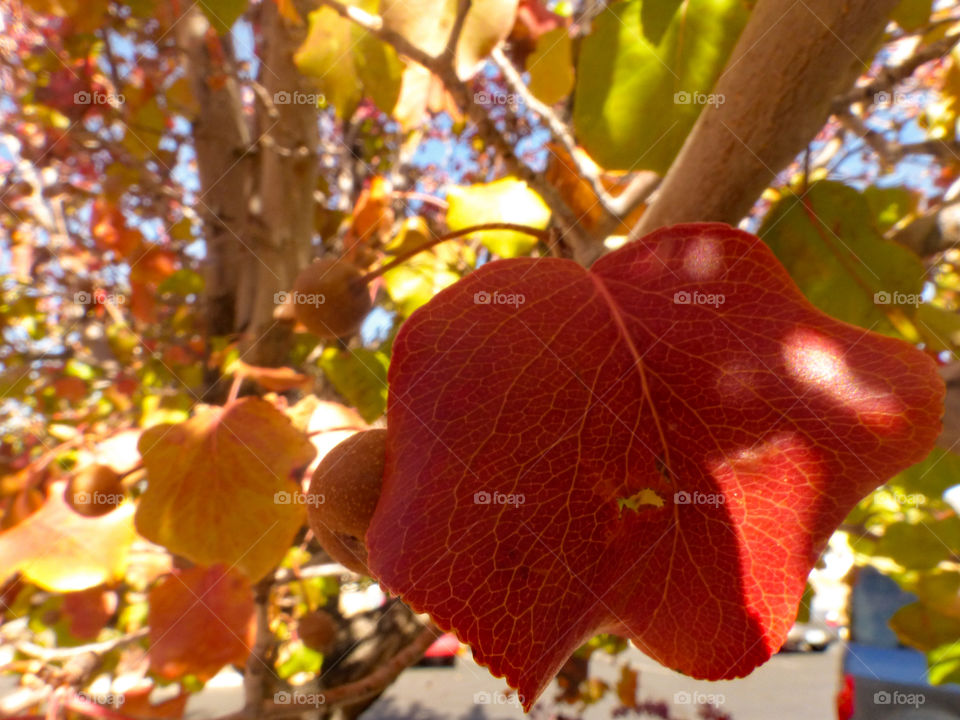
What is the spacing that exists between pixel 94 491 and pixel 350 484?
0.68m

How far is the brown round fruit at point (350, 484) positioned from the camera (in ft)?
1.12

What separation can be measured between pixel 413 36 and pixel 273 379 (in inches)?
20.8

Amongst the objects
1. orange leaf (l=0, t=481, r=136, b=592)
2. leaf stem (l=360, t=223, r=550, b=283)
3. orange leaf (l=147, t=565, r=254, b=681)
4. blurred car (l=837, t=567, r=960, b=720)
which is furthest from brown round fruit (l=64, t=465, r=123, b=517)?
blurred car (l=837, t=567, r=960, b=720)

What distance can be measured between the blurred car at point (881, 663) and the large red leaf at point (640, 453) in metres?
1.58

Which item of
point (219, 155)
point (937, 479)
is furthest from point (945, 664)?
point (219, 155)

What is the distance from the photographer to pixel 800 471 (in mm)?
303

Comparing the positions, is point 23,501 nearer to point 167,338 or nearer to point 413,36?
point 167,338

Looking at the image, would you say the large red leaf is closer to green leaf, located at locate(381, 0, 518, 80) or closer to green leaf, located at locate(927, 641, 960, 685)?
green leaf, located at locate(381, 0, 518, 80)

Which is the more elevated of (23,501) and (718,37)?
(718,37)

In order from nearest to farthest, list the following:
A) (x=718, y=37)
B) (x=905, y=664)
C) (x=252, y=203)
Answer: (x=718, y=37) < (x=252, y=203) < (x=905, y=664)

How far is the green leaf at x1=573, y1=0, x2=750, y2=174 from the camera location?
1.79ft

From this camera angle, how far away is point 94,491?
83 centimetres

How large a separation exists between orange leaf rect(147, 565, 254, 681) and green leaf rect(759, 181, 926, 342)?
832 mm

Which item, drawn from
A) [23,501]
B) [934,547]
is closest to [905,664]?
[934,547]
